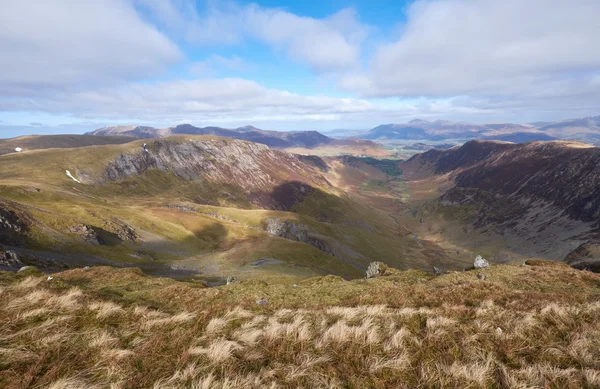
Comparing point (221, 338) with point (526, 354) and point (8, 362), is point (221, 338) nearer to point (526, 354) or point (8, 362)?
point (8, 362)

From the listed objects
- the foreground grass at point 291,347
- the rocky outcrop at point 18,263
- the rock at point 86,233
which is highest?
the foreground grass at point 291,347

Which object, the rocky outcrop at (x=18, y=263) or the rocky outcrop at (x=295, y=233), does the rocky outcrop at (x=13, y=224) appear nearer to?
the rocky outcrop at (x=18, y=263)

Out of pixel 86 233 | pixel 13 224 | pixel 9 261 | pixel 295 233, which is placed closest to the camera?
pixel 9 261

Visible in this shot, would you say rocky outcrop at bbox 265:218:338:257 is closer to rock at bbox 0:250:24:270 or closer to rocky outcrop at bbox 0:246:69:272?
rocky outcrop at bbox 0:246:69:272

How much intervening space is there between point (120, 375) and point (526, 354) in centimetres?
1135

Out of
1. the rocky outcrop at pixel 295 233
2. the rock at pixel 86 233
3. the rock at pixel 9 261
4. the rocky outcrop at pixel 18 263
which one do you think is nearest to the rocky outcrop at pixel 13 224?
the rock at pixel 86 233

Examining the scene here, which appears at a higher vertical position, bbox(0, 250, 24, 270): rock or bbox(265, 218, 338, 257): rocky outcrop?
bbox(0, 250, 24, 270): rock

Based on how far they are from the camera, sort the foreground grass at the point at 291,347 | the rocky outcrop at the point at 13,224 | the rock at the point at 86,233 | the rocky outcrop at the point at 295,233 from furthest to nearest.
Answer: the rocky outcrop at the point at 295,233
the rock at the point at 86,233
the rocky outcrop at the point at 13,224
the foreground grass at the point at 291,347

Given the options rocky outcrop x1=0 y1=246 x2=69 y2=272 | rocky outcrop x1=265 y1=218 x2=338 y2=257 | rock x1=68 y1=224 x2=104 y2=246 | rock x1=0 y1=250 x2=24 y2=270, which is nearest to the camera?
rock x1=0 y1=250 x2=24 y2=270

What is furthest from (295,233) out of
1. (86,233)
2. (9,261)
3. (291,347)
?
(291,347)

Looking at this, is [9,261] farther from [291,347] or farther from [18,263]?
[291,347]

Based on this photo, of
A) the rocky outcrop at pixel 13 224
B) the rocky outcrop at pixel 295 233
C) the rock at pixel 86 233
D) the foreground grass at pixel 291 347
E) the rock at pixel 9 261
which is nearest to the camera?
the foreground grass at pixel 291 347

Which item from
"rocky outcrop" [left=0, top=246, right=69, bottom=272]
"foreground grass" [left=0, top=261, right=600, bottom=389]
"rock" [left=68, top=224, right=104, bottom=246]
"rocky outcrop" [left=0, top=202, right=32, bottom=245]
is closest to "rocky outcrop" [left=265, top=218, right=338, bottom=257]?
"rock" [left=68, top=224, right=104, bottom=246]

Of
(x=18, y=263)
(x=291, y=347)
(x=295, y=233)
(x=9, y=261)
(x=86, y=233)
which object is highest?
(x=291, y=347)
